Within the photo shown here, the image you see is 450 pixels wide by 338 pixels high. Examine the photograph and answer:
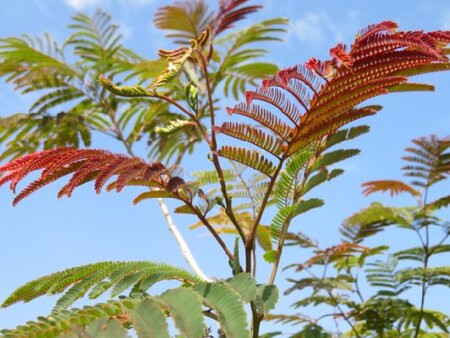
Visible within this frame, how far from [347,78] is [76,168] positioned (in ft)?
2.32

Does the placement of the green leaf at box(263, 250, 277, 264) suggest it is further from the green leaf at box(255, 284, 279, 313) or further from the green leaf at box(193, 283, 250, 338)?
the green leaf at box(193, 283, 250, 338)

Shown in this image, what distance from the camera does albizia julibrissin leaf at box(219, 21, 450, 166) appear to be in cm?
154

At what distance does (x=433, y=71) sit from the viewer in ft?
5.80

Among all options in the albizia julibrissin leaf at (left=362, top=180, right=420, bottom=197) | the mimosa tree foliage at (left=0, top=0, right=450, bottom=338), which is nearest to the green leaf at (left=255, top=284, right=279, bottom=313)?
the mimosa tree foliage at (left=0, top=0, right=450, bottom=338)

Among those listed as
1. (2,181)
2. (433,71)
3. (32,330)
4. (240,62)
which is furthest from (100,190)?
(240,62)

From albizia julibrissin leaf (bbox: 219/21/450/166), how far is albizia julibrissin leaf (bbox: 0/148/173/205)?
0.28m

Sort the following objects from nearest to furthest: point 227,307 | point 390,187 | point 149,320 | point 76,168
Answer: point 149,320
point 227,307
point 76,168
point 390,187

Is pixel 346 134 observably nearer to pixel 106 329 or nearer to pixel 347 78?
pixel 347 78

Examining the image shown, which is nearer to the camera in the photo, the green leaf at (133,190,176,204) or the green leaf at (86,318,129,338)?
the green leaf at (86,318,129,338)

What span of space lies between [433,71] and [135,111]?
4.13m

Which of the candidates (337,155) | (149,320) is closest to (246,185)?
(337,155)

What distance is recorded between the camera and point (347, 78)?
1.58 m

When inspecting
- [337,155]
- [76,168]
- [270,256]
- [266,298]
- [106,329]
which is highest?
[337,155]

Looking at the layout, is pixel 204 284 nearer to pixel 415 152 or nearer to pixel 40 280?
pixel 40 280
